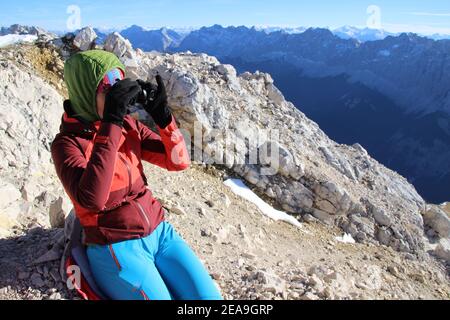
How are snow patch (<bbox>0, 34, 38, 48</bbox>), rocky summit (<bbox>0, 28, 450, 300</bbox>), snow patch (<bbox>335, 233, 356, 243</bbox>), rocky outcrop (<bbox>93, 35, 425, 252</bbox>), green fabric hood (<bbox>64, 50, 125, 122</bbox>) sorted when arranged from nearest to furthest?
green fabric hood (<bbox>64, 50, 125, 122</bbox>)
rocky summit (<bbox>0, 28, 450, 300</bbox>)
snow patch (<bbox>335, 233, 356, 243</bbox>)
snow patch (<bbox>0, 34, 38, 48</bbox>)
rocky outcrop (<bbox>93, 35, 425, 252</bbox>)

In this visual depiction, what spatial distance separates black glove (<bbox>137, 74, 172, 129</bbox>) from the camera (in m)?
4.20

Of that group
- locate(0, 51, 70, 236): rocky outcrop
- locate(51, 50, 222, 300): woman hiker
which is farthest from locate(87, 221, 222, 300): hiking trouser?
locate(0, 51, 70, 236): rocky outcrop

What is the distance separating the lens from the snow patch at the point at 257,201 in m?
13.4

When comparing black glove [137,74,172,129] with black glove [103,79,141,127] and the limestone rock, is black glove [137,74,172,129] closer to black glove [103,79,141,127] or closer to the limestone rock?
black glove [103,79,141,127]

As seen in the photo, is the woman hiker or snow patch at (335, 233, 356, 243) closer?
the woman hiker

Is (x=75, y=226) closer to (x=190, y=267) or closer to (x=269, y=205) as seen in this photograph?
(x=190, y=267)

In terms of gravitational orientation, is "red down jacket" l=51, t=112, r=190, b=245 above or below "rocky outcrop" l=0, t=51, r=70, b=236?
above

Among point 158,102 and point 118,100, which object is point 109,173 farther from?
point 158,102

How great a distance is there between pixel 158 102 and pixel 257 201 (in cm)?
965

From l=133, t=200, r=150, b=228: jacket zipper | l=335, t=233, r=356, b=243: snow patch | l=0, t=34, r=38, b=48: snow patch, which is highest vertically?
l=0, t=34, r=38, b=48: snow patch

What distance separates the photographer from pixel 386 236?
1593cm

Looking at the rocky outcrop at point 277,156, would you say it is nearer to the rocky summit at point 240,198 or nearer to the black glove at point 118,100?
the rocky summit at point 240,198

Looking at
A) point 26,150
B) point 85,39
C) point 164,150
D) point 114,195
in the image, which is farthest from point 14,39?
point 114,195

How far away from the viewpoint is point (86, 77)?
152 inches
